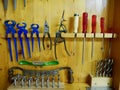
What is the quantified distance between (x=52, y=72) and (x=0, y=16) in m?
0.59

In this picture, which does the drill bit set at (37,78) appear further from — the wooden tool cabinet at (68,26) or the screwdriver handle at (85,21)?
the screwdriver handle at (85,21)

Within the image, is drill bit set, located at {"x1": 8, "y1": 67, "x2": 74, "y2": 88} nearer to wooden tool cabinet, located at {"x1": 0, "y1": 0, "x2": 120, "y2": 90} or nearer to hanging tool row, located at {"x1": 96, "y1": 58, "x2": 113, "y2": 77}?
wooden tool cabinet, located at {"x1": 0, "y1": 0, "x2": 120, "y2": 90}

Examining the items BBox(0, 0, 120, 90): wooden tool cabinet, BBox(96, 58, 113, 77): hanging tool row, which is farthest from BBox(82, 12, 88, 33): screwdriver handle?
BBox(96, 58, 113, 77): hanging tool row

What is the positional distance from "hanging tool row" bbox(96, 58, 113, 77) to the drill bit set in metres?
0.22

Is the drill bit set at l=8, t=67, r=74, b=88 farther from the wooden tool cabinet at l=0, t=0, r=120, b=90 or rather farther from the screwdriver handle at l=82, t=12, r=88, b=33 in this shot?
the screwdriver handle at l=82, t=12, r=88, b=33

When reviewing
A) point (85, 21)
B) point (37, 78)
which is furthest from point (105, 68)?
point (37, 78)

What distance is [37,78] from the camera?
138cm

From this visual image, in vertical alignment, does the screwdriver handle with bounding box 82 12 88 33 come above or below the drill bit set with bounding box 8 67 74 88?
above

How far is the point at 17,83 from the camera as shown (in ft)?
4.49

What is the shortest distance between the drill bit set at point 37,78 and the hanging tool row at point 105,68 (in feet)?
0.73

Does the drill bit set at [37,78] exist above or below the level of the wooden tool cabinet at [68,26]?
below

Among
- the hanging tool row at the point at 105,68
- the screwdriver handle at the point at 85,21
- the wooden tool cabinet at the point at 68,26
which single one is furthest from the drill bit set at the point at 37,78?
the screwdriver handle at the point at 85,21

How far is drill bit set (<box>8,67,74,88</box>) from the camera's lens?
1.35m

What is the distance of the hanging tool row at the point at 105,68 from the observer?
4.61 feet
